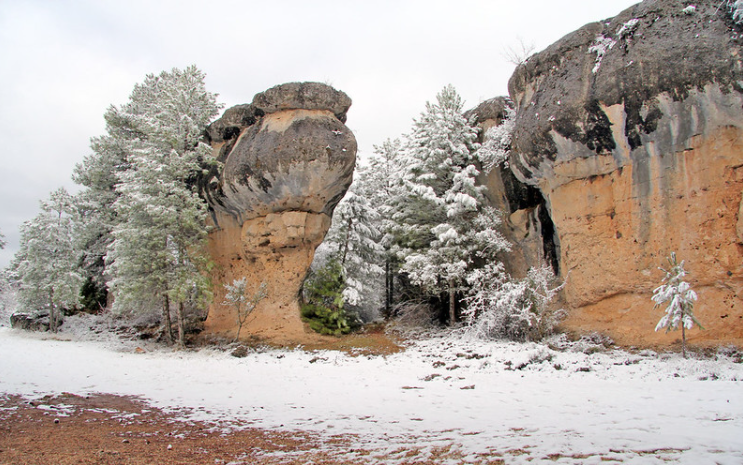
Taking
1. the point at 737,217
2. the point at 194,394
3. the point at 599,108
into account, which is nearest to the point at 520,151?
the point at 599,108

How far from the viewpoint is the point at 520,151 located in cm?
1548

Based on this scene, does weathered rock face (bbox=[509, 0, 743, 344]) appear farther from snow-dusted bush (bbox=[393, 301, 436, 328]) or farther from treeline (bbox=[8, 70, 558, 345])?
snow-dusted bush (bbox=[393, 301, 436, 328])

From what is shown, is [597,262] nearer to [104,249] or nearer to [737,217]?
[737,217]

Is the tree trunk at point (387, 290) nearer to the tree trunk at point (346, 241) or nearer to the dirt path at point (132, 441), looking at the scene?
the tree trunk at point (346, 241)

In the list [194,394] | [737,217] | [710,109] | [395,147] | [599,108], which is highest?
[395,147]

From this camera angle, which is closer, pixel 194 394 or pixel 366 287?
pixel 194 394

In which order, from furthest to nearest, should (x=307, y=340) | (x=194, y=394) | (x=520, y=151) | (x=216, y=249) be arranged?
(x=216, y=249), (x=307, y=340), (x=520, y=151), (x=194, y=394)

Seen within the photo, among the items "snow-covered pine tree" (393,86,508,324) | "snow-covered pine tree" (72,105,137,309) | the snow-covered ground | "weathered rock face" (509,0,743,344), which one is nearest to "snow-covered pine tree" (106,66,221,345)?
the snow-covered ground

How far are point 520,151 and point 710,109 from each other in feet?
18.4

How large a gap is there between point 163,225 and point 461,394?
14.3m

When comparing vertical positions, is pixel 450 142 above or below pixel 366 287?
above

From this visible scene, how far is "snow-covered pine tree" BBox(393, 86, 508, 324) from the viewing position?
57.3ft

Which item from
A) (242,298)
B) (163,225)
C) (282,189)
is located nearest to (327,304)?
(242,298)

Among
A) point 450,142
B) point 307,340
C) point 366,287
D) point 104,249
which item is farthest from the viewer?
point 104,249
